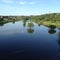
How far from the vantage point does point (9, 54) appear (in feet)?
90.3

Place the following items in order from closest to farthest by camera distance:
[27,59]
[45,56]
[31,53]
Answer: [27,59], [45,56], [31,53]

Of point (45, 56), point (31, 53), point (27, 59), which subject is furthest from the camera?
point (31, 53)

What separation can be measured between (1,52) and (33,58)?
7.82 metres

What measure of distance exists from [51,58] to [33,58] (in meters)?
3.52

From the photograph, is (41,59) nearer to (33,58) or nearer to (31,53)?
(33,58)

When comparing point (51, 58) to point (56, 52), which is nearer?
point (51, 58)

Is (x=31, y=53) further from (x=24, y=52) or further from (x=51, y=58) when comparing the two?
(x=51, y=58)

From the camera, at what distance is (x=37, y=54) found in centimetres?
2739

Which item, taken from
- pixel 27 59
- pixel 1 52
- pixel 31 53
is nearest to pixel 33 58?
pixel 27 59

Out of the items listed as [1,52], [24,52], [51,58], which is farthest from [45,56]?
[1,52]

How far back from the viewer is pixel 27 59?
24.5 meters

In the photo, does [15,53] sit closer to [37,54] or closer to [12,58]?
[12,58]

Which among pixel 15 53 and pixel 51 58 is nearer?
pixel 51 58

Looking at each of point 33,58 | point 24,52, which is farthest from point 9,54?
point 33,58
